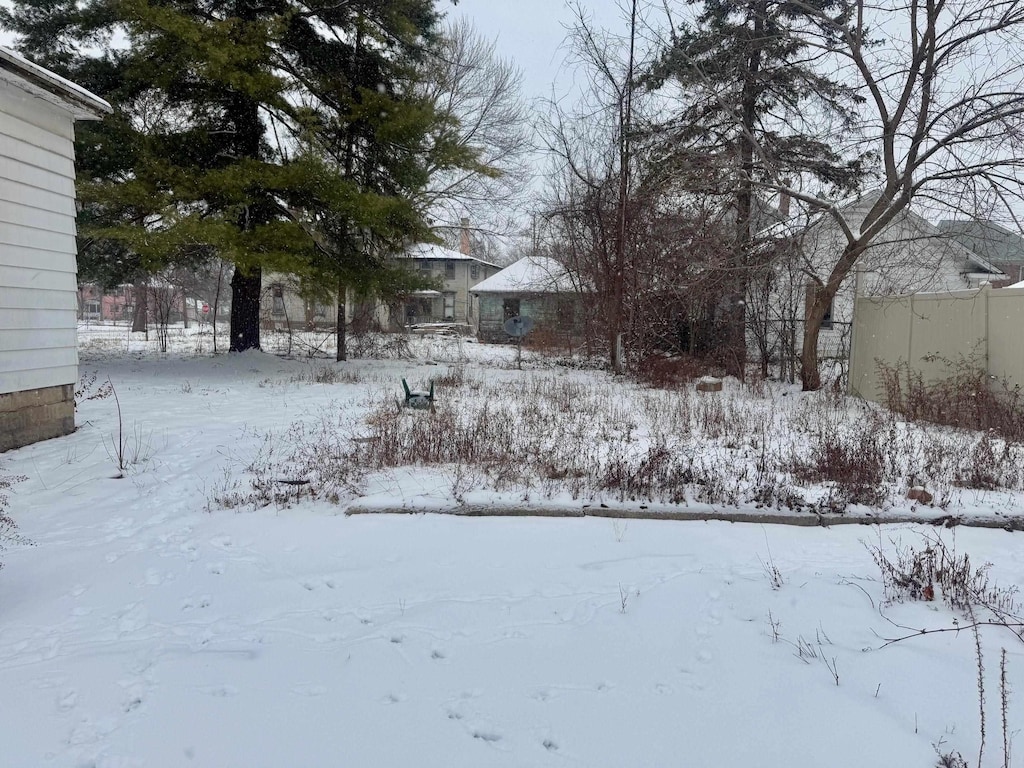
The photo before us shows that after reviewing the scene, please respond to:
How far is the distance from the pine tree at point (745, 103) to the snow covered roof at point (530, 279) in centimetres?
962

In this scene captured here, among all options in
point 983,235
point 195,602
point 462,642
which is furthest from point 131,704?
point 983,235

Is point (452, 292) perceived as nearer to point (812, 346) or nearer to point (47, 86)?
point (812, 346)

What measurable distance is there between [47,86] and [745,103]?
12.8 meters

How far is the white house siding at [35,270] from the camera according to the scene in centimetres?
570

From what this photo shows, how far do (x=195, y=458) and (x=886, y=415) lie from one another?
877 centimetres

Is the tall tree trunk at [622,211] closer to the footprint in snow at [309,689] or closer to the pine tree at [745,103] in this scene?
the pine tree at [745,103]

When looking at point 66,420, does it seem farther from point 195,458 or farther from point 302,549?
point 302,549

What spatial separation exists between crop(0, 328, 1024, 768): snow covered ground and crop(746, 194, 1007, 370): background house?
734cm

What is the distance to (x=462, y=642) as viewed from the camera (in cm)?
277

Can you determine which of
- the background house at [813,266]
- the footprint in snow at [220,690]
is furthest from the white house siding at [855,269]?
the footprint in snow at [220,690]

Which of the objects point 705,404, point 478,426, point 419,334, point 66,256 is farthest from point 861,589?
point 419,334

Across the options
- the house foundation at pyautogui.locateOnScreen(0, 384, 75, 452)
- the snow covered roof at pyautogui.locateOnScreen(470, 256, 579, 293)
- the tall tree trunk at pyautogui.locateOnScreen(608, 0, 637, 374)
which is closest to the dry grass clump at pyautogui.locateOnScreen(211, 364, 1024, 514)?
the house foundation at pyautogui.locateOnScreen(0, 384, 75, 452)

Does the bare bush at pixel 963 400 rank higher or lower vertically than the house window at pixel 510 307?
lower

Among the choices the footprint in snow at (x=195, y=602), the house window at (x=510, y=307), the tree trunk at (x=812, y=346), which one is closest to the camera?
the footprint in snow at (x=195, y=602)
